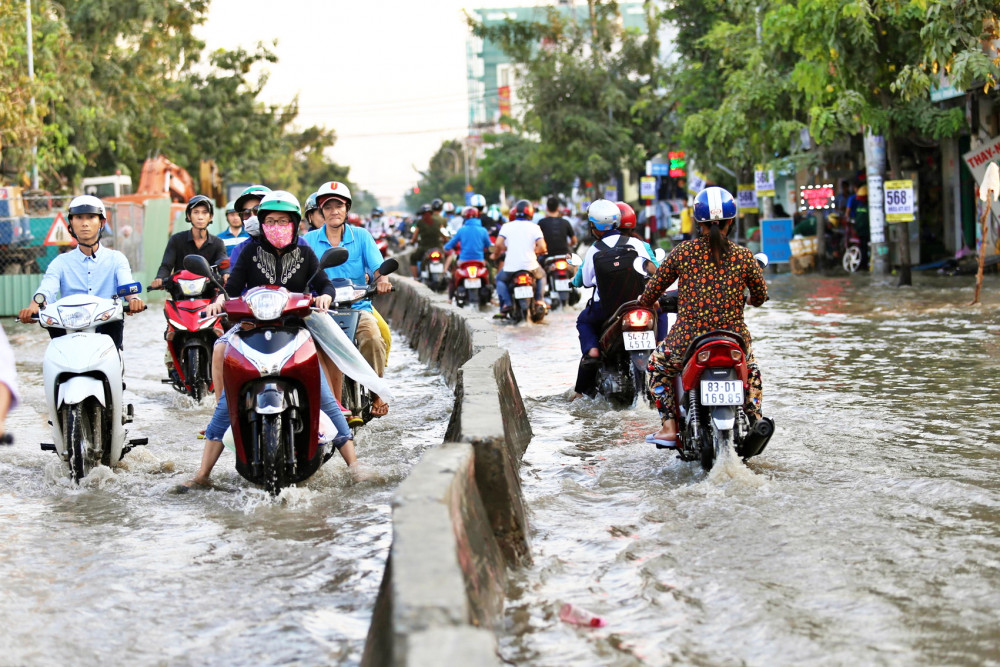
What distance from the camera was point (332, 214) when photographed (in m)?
8.72

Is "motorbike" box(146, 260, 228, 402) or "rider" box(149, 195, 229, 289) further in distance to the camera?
"motorbike" box(146, 260, 228, 402)

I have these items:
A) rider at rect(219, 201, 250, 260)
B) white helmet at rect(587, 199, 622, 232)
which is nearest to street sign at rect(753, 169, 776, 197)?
rider at rect(219, 201, 250, 260)

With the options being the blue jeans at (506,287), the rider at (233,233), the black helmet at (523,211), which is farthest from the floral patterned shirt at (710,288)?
the black helmet at (523,211)

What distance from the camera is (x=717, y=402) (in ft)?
22.2

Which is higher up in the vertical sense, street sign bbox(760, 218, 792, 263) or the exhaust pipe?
street sign bbox(760, 218, 792, 263)

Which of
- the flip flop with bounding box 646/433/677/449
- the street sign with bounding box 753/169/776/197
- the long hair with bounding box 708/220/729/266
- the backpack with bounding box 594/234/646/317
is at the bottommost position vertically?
the flip flop with bounding box 646/433/677/449

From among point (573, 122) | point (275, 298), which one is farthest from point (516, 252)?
point (573, 122)

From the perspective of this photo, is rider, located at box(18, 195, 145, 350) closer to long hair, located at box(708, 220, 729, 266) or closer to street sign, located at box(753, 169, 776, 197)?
long hair, located at box(708, 220, 729, 266)

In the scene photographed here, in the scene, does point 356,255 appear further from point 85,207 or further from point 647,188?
point 647,188

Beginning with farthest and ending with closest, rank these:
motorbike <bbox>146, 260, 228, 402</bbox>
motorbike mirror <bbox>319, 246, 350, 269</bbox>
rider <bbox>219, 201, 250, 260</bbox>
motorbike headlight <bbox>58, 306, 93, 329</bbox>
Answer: rider <bbox>219, 201, 250, 260</bbox> < motorbike <bbox>146, 260, 228, 402</bbox> < motorbike headlight <bbox>58, 306, 93, 329</bbox> < motorbike mirror <bbox>319, 246, 350, 269</bbox>

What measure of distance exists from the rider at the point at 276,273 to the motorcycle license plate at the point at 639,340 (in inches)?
111

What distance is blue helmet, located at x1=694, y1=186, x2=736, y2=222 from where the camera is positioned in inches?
277

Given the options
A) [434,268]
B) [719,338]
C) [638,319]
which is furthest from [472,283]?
[719,338]

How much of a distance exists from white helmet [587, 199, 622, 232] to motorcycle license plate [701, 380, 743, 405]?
310 cm
